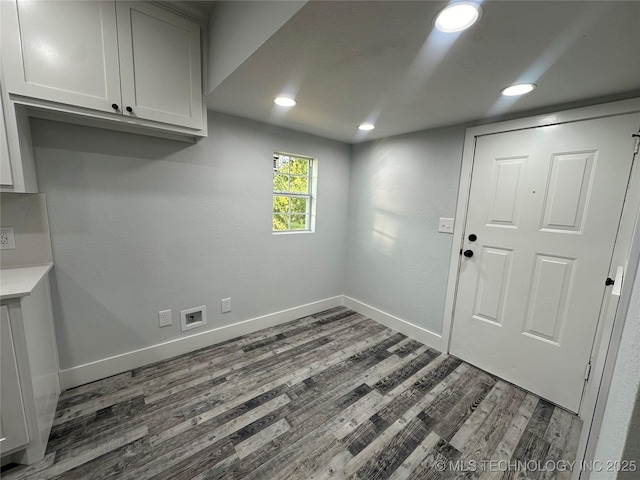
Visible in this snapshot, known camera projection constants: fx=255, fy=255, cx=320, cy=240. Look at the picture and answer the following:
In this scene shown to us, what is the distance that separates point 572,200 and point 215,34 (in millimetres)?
2520

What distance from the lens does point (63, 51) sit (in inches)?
51.1

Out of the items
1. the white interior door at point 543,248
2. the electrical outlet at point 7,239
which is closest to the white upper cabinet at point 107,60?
the electrical outlet at point 7,239

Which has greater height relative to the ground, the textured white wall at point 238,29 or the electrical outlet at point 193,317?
the textured white wall at point 238,29

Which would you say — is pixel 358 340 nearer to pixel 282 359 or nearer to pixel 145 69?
pixel 282 359

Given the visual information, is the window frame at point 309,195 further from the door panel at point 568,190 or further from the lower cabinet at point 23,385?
the door panel at point 568,190

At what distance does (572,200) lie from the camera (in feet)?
5.47

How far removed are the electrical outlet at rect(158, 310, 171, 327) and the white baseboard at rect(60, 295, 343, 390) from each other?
6.5 inches

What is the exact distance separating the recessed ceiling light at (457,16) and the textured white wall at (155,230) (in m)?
1.72

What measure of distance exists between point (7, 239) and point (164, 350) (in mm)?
1216

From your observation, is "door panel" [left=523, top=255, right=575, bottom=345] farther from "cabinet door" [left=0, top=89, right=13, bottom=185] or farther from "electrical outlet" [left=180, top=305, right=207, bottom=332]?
Result: "cabinet door" [left=0, top=89, right=13, bottom=185]

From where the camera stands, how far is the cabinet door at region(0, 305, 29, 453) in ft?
3.68

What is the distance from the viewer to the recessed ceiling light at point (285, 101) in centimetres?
179

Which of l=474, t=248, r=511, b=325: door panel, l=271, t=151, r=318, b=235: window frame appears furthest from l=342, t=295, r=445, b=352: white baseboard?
l=271, t=151, r=318, b=235: window frame

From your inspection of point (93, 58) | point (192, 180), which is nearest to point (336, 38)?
point (93, 58)
